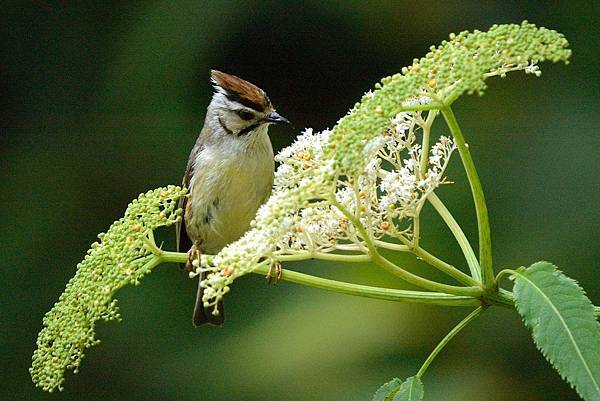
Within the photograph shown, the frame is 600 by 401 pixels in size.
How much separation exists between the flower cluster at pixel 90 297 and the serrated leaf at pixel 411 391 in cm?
56

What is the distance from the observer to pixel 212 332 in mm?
5766

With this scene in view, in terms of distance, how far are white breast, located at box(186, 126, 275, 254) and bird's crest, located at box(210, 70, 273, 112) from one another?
0.36 ft

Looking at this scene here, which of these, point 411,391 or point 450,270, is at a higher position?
point 450,270

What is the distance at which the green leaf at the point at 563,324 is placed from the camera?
1659 millimetres

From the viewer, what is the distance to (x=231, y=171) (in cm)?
378

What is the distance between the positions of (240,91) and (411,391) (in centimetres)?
207

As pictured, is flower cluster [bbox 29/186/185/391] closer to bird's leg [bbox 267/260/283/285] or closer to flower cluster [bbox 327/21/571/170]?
bird's leg [bbox 267/260/283/285]

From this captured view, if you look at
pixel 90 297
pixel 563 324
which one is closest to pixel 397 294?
pixel 563 324

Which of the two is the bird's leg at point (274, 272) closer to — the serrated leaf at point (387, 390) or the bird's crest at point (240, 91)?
the serrated leaf at point (387, 390)

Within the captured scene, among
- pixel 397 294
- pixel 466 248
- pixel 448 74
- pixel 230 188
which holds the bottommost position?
pixel 230 188

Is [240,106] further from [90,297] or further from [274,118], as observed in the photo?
[90,297]

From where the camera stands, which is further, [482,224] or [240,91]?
[240,91]

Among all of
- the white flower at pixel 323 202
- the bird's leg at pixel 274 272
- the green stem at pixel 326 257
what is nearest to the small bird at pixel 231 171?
the bird's leg at pixel 274 272

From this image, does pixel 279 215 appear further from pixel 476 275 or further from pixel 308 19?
pixel 308 19
